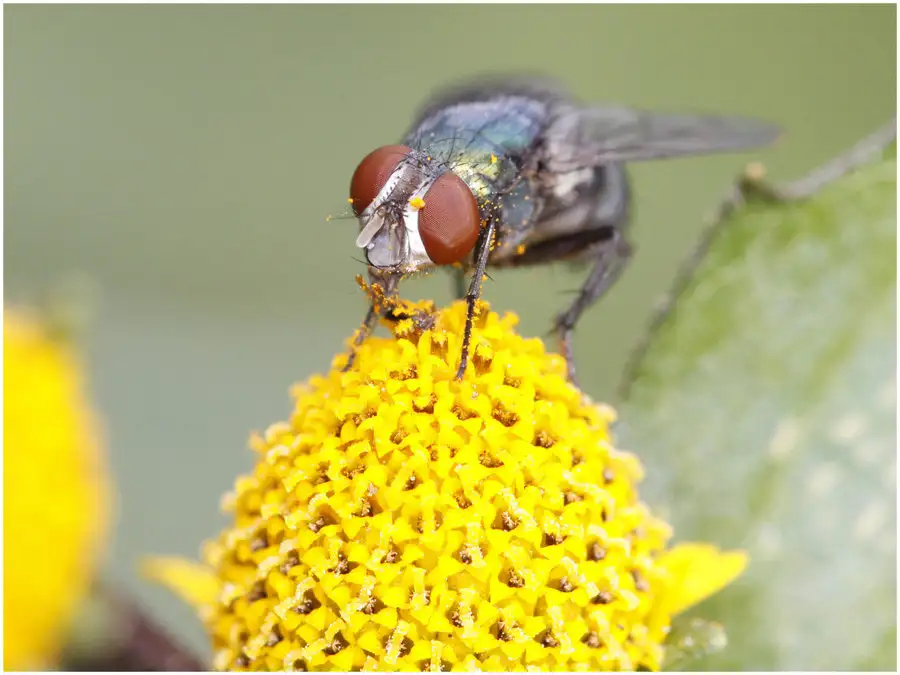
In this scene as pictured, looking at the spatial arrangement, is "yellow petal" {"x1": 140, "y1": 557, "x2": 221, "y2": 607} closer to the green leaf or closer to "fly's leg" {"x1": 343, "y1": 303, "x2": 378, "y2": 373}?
"fly's leg" {"x1": 343, "y1": 303, "x2": 378, "y2": 373}

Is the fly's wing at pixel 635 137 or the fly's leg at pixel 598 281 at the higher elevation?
the fly's wing at pixel 635 137

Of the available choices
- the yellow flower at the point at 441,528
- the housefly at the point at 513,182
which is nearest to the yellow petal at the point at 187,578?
the yellow flower at the point at 441,528

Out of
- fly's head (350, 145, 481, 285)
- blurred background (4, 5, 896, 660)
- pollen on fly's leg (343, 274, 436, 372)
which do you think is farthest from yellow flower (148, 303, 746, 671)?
blurred background (4, 5, 896, 660)

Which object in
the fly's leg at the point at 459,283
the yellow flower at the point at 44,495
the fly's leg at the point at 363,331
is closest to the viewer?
the fly's leg at the point at 363,331

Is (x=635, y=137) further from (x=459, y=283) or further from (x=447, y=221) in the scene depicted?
(x=447, y=221)

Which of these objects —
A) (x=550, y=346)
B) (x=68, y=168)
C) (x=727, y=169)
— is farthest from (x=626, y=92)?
(x=550, y=346)

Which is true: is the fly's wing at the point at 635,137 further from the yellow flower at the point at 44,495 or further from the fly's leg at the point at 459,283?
the yellow flower at the point at 44,495

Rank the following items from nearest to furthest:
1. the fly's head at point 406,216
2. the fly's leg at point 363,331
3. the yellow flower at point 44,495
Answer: the fly's head at point 406,216, the fly's leg at point 363,331, the yellow flower at point 44,495
